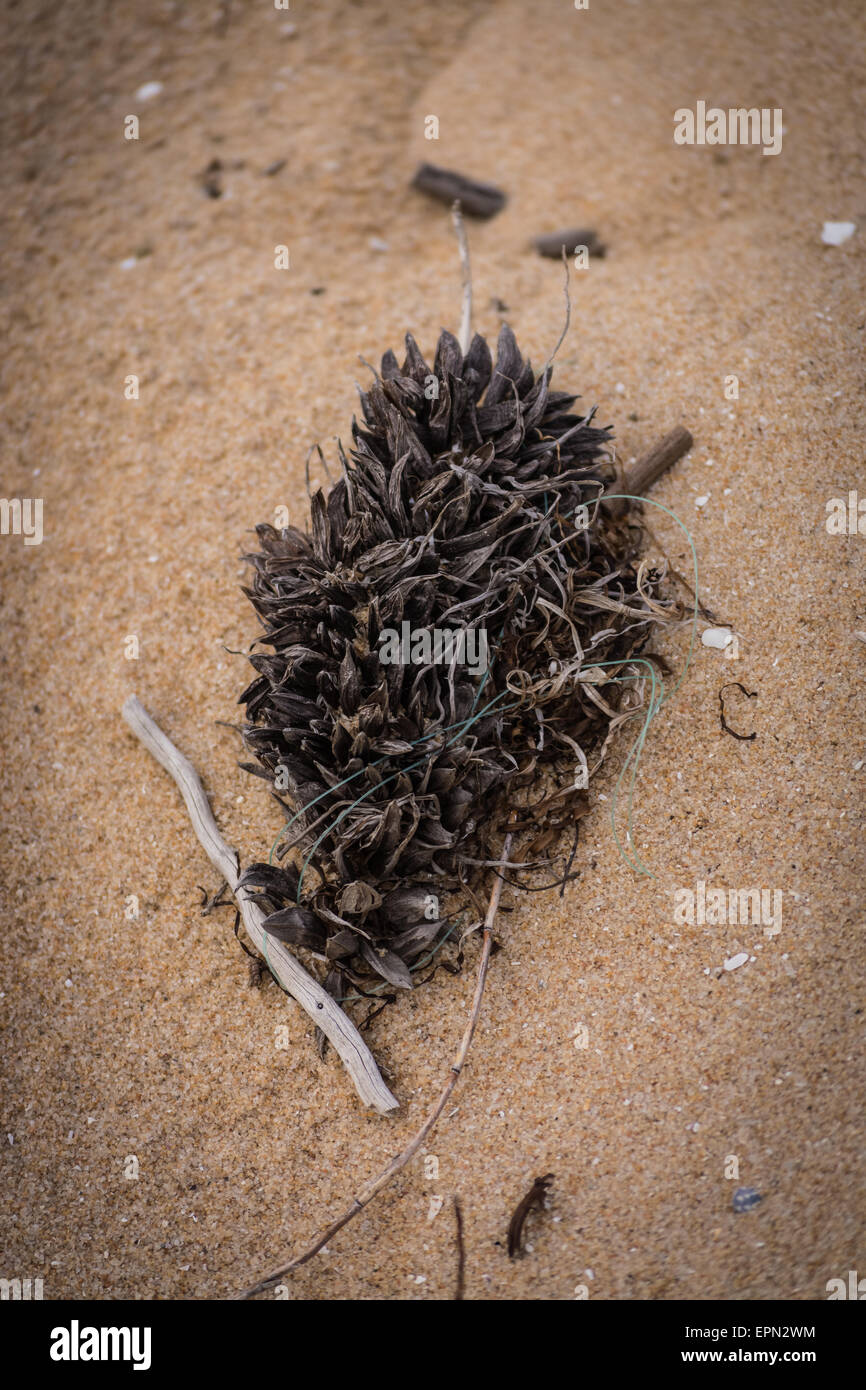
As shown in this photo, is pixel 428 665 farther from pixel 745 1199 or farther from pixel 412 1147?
pixel 745 1199

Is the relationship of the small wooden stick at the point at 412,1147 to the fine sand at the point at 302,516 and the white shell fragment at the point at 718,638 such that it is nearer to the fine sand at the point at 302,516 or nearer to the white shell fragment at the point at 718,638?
the fine sand at the point at 302,516

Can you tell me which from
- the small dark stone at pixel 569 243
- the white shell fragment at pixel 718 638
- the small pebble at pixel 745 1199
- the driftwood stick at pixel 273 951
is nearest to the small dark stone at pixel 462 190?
the small dark stone at pixel 569 243

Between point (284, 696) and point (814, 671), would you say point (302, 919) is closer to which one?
point (284, 696)

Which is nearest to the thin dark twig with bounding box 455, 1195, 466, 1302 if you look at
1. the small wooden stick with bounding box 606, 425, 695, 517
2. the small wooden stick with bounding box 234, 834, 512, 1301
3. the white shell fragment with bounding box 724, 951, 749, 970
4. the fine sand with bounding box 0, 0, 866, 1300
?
the fine sand with bounding box 0, 0, 866, 1300

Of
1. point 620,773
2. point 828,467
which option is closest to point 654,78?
point 828,467

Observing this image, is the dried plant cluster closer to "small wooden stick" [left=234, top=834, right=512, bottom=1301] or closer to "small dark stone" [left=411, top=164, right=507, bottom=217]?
"small wooden stick" [left=234, top=834, right=512, bottom=1301]
